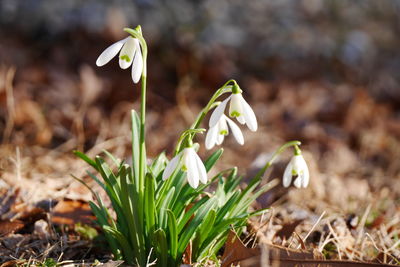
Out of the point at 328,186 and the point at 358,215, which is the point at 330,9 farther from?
the point at 358,215

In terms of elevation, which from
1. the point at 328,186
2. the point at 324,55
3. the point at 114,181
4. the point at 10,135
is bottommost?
the point at 114,181

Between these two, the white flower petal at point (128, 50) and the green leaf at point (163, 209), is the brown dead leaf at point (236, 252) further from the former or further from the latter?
the white flower petal at point (128, 50)

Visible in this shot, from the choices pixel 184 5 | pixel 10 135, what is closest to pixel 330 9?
pixel 184 5

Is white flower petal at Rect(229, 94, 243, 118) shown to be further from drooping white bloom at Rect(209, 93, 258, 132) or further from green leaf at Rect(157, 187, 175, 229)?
green leaf at Rect(157, 187, 175, 229)

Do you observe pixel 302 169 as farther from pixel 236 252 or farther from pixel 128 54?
pixel 128 54

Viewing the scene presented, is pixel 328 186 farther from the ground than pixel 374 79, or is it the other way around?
pixel 374 79

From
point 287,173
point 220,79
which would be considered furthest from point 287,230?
point 220,79

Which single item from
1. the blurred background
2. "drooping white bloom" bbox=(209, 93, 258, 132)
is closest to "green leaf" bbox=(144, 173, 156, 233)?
"drooping white bloom" bbox=(209, 93, 258, 132)
